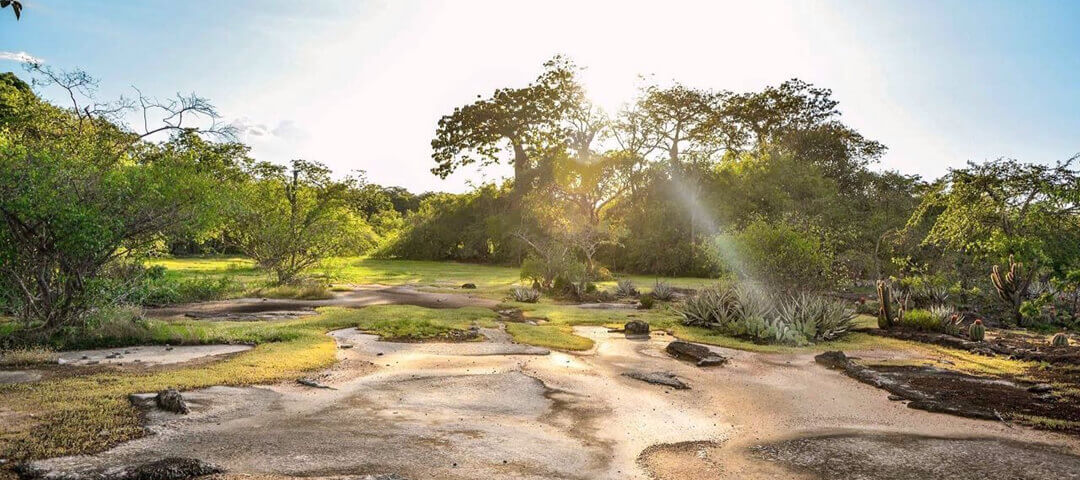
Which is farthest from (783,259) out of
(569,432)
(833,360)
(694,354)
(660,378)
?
(569,432)

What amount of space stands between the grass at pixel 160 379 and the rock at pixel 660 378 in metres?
4.77

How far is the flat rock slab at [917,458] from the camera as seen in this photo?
592cm

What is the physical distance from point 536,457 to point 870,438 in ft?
12.3

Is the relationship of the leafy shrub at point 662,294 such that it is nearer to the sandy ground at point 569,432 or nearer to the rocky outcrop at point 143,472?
the sandy ground at point 569,432

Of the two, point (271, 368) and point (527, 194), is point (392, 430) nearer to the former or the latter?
point (271, 368)

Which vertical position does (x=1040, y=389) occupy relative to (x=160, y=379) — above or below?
below

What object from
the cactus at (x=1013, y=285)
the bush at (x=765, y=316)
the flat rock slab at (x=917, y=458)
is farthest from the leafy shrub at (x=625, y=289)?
the flat rock slab at (x=917, y=458)

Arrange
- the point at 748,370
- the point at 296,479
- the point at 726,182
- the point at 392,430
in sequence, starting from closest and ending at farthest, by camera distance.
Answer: the point at 296,479 → the point at 392,430 → the point at 748,370 → the point at 726,182

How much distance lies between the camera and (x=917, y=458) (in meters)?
6.34

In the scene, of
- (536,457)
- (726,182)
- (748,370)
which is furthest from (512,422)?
(726,182)

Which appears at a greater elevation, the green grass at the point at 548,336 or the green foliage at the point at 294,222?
the green foliage at the point at 294,222

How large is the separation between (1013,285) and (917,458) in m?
15.7

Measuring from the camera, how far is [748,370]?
1112cm

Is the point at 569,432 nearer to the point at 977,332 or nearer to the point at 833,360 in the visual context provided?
the point at 833,360
